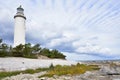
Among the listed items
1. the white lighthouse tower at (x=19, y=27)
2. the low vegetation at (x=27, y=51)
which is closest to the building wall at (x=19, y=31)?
the white lighthouse tower at (x=19, y=27)

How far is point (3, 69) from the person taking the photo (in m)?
27.2

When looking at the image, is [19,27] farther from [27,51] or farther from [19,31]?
[27,51]

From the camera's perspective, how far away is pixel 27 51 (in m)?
34.7

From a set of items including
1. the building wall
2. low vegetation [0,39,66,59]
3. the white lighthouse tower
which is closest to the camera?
low vegetation [0,39,66,59]

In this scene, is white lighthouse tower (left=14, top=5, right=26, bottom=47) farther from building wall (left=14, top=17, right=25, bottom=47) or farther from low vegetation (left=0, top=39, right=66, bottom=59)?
low vegetation (left=0, top=39, right=66, bottom=59)

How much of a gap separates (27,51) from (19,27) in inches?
336

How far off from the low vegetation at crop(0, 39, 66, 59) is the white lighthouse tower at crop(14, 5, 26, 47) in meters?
3.69

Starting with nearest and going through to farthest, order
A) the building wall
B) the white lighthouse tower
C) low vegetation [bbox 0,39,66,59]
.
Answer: low vegetation [bbox 0,39,66,59] → the building wall → the white lighthouse tower

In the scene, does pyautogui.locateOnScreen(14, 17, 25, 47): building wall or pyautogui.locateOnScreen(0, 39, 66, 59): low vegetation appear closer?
pyautogui.locateOnScreen(0, 39, 66, 59): low vegetation

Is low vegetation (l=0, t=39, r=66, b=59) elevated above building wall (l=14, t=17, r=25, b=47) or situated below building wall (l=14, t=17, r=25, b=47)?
below

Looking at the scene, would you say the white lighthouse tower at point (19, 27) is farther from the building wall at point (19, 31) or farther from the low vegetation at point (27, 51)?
the low vegetation at point (27, 51)

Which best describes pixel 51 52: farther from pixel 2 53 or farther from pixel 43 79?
pixel 43 79

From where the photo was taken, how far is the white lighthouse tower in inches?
1615

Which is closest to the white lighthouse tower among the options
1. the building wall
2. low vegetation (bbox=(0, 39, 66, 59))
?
the building wall
